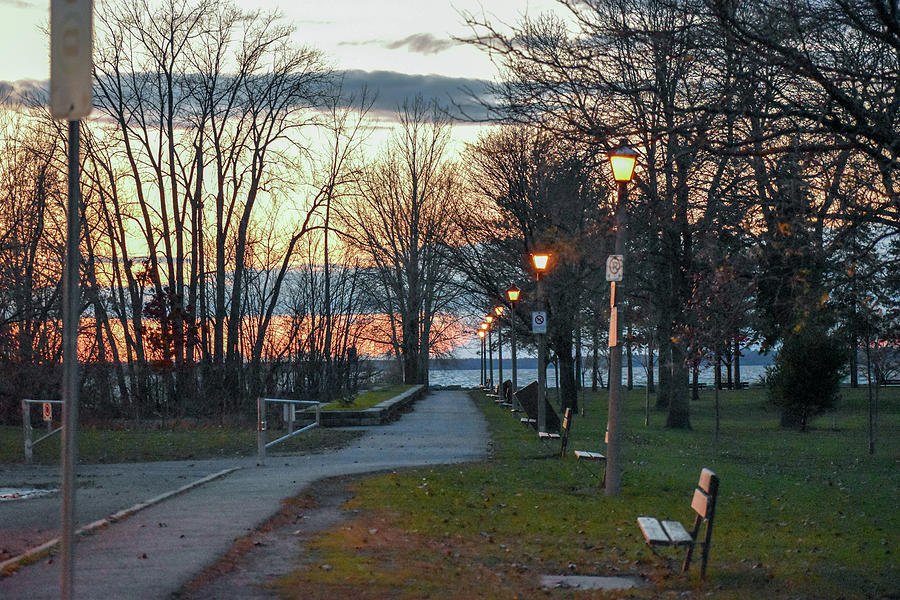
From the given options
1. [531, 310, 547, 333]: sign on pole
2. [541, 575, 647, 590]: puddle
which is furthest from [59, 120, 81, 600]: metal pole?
[531, 310, 547, 333]: sign on pole

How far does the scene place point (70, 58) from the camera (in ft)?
15.8

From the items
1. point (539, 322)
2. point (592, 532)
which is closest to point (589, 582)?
point (592, 532)

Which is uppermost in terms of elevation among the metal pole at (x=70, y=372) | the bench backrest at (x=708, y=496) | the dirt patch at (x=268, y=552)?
the metal pole at (x=70, y=372)

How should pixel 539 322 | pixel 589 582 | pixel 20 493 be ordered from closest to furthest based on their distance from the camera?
pixel 589 582
pixel 20 493
pixel 539 322

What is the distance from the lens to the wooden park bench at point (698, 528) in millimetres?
7895

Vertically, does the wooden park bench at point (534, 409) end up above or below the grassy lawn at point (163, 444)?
above

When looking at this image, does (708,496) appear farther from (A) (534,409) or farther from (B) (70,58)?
(A) (534,409)

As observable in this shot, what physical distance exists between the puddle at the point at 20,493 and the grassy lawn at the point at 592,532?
4284 mm

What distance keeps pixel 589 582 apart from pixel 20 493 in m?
8.90

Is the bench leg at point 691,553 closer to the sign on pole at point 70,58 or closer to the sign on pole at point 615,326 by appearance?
the sign on pole at point 615,326

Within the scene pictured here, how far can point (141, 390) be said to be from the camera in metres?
31.4

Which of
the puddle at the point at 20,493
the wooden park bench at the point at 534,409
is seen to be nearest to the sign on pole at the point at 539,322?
the wooden park bench at the point at 534,409

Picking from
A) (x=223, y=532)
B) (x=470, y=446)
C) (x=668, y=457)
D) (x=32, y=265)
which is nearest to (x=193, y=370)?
(x=32, y=265)

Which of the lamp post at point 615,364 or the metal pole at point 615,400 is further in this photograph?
the metal pole at point 615,400
